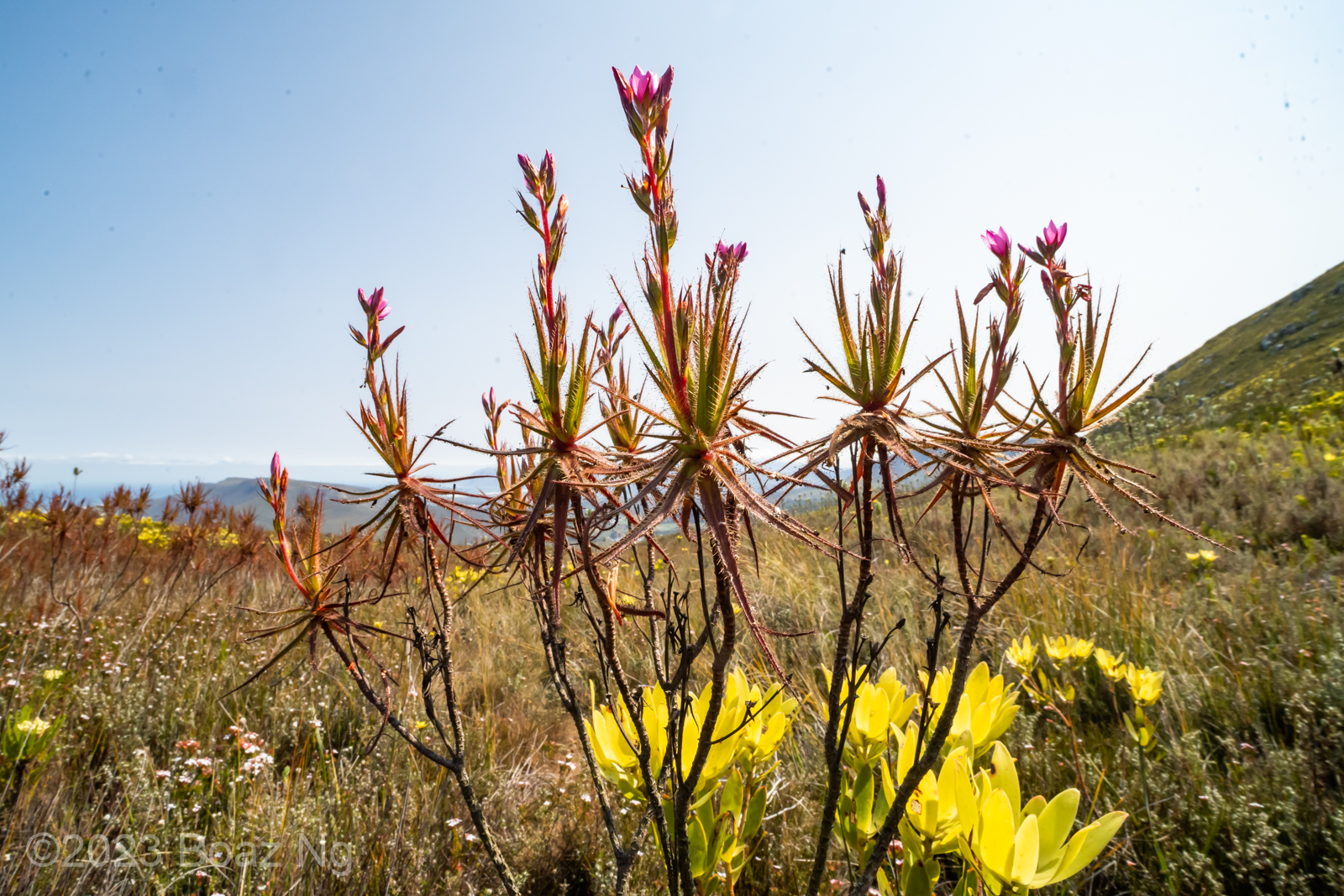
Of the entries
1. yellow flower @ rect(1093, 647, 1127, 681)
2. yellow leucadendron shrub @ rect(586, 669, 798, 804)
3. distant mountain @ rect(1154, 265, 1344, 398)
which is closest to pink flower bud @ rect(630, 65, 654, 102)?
yellow leucadendron shrub @ rect(586, 669, 798, 804)

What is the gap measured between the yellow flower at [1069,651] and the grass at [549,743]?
0.16 metres

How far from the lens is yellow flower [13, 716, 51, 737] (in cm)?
210

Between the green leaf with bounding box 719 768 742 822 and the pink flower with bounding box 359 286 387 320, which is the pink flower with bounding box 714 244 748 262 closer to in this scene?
the pink flower with bounding box 359 286 387 320

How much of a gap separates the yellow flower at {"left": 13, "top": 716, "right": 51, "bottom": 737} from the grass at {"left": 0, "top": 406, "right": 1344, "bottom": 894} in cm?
13

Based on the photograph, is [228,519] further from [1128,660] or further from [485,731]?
[1128,660]

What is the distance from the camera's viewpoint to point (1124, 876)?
1897mm

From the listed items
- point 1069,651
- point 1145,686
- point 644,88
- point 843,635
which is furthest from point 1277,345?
point 644,88

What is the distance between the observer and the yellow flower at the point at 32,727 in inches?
82.8

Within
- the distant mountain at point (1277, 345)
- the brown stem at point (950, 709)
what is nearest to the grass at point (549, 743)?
the brown stem at point (950, 709)

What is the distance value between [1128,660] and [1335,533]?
2.90 meters

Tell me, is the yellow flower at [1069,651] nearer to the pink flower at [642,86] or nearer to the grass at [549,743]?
the grass at [549,743]

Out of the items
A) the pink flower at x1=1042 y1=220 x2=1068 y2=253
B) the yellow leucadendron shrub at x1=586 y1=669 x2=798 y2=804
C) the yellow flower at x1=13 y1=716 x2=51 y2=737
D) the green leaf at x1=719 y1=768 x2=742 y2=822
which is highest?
the pink flower at x1=1042 y1=220 x2=1068 y2=253

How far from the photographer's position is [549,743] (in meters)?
3.19

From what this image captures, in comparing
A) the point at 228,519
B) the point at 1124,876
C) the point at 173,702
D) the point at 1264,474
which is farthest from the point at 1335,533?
the point at 228,519
